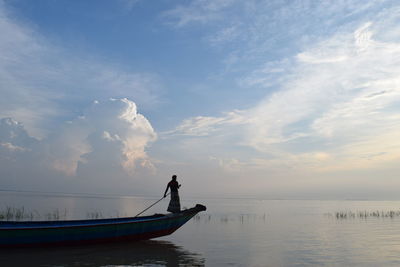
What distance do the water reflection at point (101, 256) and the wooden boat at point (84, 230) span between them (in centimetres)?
30

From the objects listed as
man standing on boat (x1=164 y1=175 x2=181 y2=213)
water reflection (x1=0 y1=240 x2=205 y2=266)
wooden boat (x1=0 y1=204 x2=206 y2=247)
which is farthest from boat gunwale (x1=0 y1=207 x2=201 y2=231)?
water reflection (x1=0 y1=240 x2=205 y2=266)

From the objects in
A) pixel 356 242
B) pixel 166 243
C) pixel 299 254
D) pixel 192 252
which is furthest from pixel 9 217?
pixel 356 242

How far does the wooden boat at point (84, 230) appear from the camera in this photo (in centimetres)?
1272

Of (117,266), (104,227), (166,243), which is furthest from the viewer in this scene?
(166,243)

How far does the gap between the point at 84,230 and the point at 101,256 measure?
1455 millimetres

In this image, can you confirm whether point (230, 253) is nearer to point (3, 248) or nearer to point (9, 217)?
point (3, 248)

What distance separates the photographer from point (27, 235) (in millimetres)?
12789

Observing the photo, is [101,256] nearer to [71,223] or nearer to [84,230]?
[84,230]

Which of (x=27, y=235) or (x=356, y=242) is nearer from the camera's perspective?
(x=27, y=235)

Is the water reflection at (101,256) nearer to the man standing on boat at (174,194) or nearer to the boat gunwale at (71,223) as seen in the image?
the boat gunwale at (71,223)

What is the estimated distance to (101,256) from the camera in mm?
13047

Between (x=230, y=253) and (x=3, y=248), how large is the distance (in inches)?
357

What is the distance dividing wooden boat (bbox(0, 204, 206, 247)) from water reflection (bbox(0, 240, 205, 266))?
0.99 ft

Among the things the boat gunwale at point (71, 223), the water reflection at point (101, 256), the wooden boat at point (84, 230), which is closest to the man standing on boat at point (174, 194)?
the wooden boat at point (84, 230)
